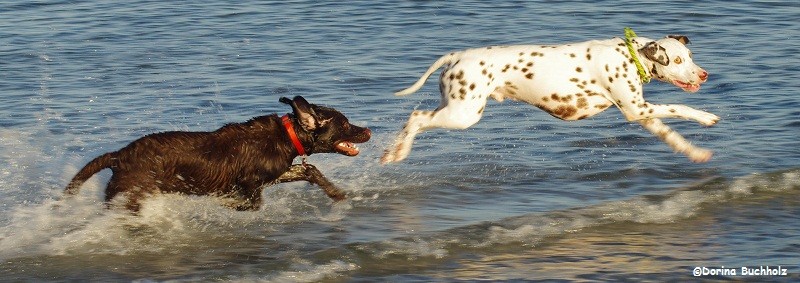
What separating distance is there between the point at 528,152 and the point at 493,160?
386 mm

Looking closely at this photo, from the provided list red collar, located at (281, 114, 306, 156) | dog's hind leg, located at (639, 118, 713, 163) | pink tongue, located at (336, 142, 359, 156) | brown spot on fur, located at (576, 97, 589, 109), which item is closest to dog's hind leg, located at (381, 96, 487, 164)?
pink tongue, located at (336, 142, 359, 156)

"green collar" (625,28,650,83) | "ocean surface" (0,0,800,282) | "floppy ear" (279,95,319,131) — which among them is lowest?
"ocean surface" (0,0,800,282)

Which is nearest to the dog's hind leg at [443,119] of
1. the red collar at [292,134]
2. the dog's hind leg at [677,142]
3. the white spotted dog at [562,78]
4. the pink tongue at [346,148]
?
the white spotted dog at [562,78]

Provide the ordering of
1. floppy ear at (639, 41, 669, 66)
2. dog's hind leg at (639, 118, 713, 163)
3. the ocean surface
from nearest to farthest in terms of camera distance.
Answer: the ocean surface < floppy ear at (639, 41, 669, 66) < dog's hind leg at (639, 118, 713, 163)

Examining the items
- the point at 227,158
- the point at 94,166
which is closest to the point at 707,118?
the point at 227,158

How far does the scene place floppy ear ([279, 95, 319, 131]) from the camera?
399 inches

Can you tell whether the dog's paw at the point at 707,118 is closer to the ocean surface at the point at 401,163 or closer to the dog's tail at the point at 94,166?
the ocean surface at the point at 401,163

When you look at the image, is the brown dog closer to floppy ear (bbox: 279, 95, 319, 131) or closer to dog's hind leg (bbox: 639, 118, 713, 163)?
floppy ear (bbox: 279, 95, 319, 131)

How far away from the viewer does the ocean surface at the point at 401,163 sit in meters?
9.80

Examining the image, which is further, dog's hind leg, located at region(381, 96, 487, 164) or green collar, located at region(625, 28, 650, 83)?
green collar, located at region(625, 28, 650, 83)

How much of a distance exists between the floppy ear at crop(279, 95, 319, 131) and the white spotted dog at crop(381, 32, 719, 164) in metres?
0.79

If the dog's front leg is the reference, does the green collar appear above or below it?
above

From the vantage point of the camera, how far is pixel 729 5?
20.0 metres

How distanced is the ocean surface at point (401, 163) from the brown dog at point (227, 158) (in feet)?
0.97
